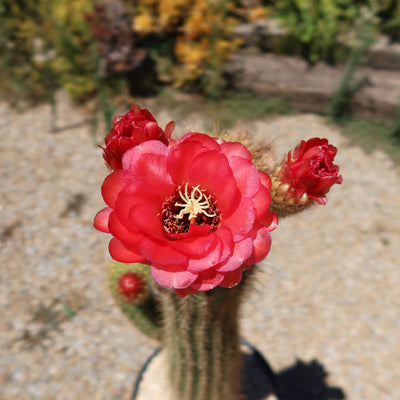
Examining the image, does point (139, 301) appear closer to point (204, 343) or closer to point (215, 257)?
point (204, 343)

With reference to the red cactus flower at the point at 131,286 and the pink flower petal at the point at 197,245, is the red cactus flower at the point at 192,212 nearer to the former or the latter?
the pink flower petal at the point at 197,245

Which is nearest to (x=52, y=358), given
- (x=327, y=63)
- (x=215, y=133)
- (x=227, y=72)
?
(x=215, y=133)

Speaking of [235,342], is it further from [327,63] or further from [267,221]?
[327,63]

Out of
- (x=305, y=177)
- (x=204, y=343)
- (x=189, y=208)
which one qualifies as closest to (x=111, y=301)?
(x=204, y=343)

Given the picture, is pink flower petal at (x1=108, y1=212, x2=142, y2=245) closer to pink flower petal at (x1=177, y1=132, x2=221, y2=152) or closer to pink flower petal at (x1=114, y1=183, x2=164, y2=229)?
pink flower petal at (x1=114, y1=183, x2=164, y2=229)

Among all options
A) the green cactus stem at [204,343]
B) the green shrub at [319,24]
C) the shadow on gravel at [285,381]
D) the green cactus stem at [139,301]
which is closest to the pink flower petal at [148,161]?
the green cactus stem at [204,343]

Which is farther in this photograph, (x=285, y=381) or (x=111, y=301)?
(x=111, y=301)
